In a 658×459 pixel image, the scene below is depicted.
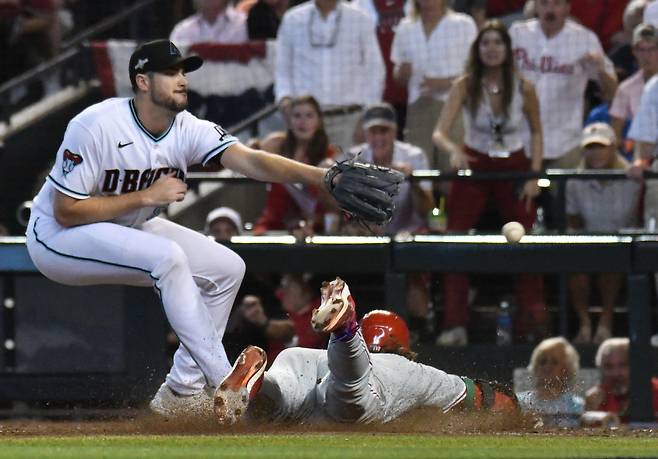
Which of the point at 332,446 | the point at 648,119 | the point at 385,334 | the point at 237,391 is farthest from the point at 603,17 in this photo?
the point at 332,446

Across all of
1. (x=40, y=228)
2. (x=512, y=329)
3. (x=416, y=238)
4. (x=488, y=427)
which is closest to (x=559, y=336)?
(x=512, y=329)

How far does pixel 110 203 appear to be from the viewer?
6.88 meters

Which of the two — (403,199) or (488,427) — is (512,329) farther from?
(488,427)

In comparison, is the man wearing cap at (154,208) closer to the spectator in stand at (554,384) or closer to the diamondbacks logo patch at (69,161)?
the diamondbacks logo patch at (69,161)

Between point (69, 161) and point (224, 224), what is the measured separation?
2.94m

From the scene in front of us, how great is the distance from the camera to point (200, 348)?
6742 mm

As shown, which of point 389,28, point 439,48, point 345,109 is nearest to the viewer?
point 439,48

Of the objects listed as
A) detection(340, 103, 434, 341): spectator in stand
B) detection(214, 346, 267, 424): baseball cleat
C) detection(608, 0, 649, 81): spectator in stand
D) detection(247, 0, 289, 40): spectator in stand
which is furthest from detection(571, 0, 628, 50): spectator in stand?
detection(214, 346, 267, 424): baseball cleat

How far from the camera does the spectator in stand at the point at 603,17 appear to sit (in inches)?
440

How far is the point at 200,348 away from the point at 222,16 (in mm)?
5904

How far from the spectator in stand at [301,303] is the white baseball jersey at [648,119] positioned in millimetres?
2374

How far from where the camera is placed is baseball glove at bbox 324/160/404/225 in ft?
22.1

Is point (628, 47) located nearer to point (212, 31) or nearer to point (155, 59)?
point (212, 31)

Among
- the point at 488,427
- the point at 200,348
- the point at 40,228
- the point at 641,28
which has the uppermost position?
the point at 641,28
